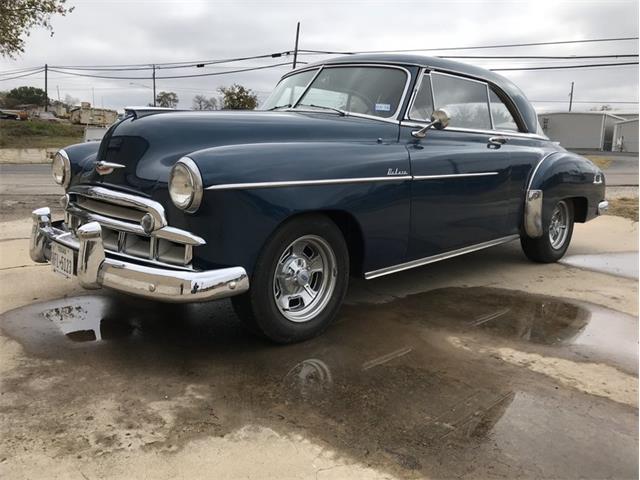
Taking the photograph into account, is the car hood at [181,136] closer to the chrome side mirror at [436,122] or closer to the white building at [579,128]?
the chrome side mirror at [436,122]

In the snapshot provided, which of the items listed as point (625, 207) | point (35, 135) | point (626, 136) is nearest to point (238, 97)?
point (35, 135)

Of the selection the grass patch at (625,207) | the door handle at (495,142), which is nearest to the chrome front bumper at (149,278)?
the door handle at (495,142)

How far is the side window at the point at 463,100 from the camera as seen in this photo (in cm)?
450

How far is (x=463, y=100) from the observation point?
Answer: 4.80 meters

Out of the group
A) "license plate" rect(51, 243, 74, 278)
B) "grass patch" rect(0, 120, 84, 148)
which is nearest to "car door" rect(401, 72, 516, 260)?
"license plate" rect(51, 243, 74, 278)

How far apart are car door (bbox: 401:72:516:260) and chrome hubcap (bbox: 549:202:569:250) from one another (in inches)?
40.5

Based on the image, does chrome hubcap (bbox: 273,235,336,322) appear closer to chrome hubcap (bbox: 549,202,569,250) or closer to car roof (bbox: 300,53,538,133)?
car roof (bbox: 300,53,538,133)

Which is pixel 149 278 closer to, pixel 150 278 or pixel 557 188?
pixel 150 278

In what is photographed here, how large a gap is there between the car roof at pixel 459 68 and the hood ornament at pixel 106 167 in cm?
207

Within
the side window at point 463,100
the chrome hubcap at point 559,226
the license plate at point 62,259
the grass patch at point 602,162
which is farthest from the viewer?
the grass patch at point 602,162

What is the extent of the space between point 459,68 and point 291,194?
246cm

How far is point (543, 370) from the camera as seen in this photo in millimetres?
3215

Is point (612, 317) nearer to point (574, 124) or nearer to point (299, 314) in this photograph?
point (299, 314)

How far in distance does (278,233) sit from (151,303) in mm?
1573
